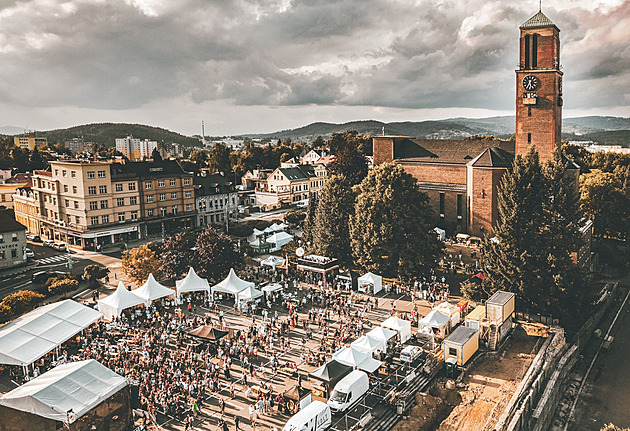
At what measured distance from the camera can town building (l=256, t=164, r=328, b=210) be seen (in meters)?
82.5

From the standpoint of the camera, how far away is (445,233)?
54906 mm

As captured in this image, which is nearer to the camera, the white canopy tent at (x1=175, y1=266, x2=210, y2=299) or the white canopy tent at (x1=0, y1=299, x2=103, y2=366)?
Answer: the white canopy tent at (x1=0, y1=299, x2=103, y2=366)

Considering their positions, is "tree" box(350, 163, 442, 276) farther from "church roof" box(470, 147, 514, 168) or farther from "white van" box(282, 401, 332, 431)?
"white van" box(282, 401, 332, 431)

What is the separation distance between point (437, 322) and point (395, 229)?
11393 millimetres

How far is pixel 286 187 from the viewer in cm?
8312

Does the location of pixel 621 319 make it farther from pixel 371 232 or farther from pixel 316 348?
pixel 316 348

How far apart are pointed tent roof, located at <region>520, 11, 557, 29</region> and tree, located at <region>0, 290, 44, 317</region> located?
4941cm

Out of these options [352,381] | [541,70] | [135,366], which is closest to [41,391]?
[135,366]

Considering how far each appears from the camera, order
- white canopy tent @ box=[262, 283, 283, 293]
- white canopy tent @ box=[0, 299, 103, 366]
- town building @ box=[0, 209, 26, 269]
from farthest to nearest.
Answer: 1. town building @ box=[0, 209, 26, 269]
2. white canopy tent @ box=[262, 283, 283, 293]
3. white canopy tent @ box=[0, 299, 103, 366]

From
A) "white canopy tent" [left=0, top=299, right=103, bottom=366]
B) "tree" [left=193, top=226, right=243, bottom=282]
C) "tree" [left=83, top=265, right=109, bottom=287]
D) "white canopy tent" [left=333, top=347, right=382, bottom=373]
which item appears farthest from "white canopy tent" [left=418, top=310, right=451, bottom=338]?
"tree" [left=83, top=265, right=109, bottom=287]

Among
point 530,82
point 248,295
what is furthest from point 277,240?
point 530,82

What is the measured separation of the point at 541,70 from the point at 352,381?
130ft

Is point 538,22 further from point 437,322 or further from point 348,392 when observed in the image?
point 348,392

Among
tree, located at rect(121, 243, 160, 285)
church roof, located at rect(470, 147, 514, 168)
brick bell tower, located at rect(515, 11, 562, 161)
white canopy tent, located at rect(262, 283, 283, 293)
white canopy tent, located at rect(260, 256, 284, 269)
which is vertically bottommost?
white canopy tent, located at rect(262, 283, 283, 293)
